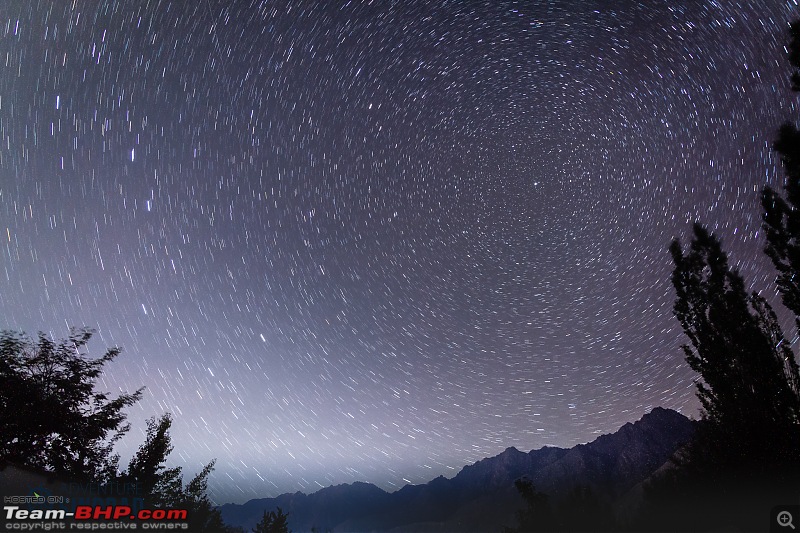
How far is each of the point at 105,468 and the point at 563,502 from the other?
42845 millimetres

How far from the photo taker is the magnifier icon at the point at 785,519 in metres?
10.7

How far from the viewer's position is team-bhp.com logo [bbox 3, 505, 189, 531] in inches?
419

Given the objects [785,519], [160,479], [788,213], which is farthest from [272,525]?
[788,213]

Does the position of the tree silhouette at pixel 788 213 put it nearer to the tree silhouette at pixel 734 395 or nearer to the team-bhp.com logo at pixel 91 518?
the tree silhouette at pixel 734 395

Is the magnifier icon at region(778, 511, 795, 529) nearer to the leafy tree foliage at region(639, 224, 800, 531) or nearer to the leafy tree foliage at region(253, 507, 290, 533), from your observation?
the leafy tree foliage at region(639, 224, 800, 531)

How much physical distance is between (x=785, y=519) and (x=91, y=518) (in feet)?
68.2

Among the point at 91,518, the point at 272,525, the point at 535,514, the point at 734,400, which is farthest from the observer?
the point at 535,514

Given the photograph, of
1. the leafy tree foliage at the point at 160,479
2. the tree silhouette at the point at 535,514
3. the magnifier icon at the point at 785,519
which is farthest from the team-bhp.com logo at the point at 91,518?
the tree silhouette at the point at 535,514

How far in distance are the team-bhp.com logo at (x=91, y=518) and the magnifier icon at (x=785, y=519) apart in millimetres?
17979

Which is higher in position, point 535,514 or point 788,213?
point 788,213

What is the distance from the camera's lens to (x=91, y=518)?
11.2 metres

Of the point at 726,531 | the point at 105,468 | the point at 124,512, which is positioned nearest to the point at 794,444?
the point at 726,531

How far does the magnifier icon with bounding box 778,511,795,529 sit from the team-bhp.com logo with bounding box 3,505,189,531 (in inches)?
708

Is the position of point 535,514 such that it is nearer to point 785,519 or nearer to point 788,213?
point 785,519
